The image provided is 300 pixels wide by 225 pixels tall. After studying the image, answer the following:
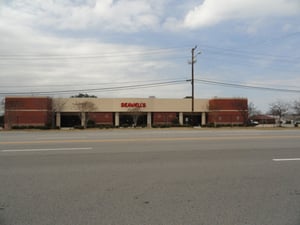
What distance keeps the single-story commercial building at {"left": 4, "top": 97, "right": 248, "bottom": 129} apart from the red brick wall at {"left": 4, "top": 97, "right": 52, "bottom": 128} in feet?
0.55

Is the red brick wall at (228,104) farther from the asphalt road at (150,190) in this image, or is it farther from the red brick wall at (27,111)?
the asphalt road at (150,190)

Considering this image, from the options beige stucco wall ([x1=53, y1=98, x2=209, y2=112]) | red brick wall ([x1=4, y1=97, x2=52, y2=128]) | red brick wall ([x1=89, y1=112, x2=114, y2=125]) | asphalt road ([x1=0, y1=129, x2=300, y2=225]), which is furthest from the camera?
red brick wall ([x1=89, y1=112, x2=114, y2=125])

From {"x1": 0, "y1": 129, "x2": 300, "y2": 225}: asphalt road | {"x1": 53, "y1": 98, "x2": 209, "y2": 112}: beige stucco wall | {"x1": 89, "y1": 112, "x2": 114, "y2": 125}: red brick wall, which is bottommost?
{"x1": 0, "y1": 129, "x2": 300, "y2": 225}: asphalt road

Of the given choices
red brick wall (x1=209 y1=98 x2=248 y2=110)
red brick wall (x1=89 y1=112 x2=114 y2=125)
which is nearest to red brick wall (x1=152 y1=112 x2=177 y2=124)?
red brick wall (x1=209 y1=98 x2=248 y2=110)

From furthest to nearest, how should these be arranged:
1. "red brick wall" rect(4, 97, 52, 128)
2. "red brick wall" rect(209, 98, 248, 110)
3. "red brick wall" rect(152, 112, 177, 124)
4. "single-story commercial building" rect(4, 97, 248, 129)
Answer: "red brick wall" rect(152, 112, 177, 124), "red brick wall" rect(209, 98, 248, 110), "single-story commercial building" rect(4, 97, 248, 129), "red brick wall" rect(4, 97, 52, 128)

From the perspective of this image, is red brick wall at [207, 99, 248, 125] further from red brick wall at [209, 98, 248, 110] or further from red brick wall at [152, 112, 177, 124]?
red brick wall at [152, 112, 177, 124]

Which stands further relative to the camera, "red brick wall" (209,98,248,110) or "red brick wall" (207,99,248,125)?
"red brick wall" (209,98,248,110)

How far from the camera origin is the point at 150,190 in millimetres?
5859

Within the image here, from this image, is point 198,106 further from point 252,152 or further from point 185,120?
point 252,152

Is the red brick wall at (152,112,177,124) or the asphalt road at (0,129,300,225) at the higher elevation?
the red brick wall at (152,112,177,124)

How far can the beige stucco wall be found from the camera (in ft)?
187

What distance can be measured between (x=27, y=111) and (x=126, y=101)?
60.6 feet

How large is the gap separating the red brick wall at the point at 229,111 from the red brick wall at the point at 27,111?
106 feet

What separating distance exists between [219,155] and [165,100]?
51268 mm
